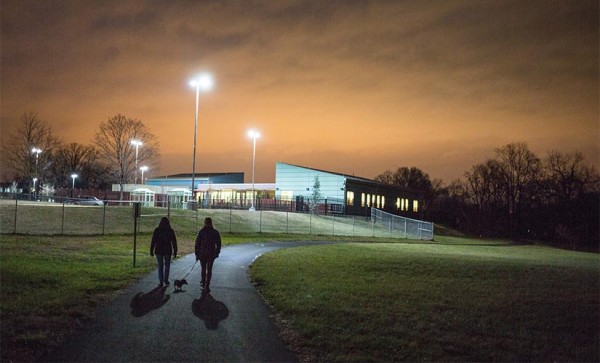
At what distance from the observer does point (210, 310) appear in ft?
34.9

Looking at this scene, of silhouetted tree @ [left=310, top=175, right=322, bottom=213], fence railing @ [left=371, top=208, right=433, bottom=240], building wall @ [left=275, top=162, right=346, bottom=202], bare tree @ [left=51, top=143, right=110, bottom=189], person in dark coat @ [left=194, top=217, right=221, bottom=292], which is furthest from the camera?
bare tree @ [left=51, top=143, right=110, bottom=189]

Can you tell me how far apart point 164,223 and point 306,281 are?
449 cm

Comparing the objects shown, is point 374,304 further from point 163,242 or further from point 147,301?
point 163,242

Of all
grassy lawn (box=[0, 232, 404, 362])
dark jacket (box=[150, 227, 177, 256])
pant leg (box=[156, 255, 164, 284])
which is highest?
dark jacket (box=[150, 227, 177, 256])

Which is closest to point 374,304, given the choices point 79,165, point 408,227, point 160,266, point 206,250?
point 206,250

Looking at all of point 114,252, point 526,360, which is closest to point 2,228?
point 114,252

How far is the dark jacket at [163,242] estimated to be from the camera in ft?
43.4

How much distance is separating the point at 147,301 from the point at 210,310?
1.69 meters

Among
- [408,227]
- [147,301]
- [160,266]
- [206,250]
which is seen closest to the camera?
[147,301]

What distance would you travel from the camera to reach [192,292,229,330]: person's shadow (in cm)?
961

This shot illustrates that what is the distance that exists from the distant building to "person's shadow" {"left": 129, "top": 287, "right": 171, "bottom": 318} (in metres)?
51.9

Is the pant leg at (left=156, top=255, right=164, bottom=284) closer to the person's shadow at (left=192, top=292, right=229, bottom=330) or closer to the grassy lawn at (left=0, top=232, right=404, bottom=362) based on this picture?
the grassy lawn at (left=0, top=232, right=404, bottom=362)

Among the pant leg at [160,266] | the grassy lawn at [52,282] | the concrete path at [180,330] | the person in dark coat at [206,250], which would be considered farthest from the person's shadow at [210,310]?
the grassy lawn at [52,282]

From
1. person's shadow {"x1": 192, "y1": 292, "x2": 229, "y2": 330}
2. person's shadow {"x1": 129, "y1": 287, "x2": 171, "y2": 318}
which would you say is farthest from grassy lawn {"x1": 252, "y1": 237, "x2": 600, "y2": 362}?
person's shadow {"x1": 129, "y1": 287, "x2": 171, "y2": 318}
